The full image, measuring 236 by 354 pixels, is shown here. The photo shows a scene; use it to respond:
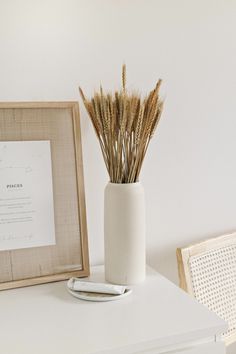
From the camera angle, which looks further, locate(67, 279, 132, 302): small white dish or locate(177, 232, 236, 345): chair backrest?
locate(177, 232, 236, 345): chair backrest

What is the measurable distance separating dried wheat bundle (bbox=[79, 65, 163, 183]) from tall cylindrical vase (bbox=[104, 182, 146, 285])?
4cm

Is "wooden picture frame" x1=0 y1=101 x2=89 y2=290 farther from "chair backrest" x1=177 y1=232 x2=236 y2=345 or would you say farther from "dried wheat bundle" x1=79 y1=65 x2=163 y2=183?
"chair backrest" x1=177 y1=232 x2=236 y2=345

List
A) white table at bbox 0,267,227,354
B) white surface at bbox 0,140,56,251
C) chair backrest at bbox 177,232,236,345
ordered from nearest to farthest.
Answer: white table at bbox 0,267,227,354 < white surface at bbox 0,140,56,251 < chair backrest at bbox 177,232,236,345

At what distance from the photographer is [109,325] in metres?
1.04

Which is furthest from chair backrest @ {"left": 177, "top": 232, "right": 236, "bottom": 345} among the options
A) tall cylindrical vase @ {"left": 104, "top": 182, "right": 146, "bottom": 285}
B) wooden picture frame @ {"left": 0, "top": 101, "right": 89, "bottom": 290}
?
wooden picture frame @ {"left": 0, "top": 101, "right": 89, "bottom": 290}

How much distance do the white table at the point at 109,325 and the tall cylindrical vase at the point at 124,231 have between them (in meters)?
0.07

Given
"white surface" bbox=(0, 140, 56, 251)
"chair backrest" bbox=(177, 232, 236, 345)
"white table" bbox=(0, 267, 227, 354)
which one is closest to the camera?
"white table" bbox=(0, 267, 227, 354)

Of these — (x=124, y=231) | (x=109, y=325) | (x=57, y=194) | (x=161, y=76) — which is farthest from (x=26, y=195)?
(x=161, y=76)

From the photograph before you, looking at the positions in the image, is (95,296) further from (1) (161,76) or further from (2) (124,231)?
(1) (161,76)

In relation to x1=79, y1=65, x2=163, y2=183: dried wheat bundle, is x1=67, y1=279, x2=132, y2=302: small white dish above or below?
below

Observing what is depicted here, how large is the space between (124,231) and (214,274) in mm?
448

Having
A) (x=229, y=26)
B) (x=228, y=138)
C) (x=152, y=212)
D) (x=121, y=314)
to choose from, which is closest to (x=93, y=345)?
(x=121, y=314)

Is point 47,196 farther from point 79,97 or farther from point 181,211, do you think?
point 181,211

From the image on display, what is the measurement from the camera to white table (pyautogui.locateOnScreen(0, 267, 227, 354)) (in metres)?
0.96
